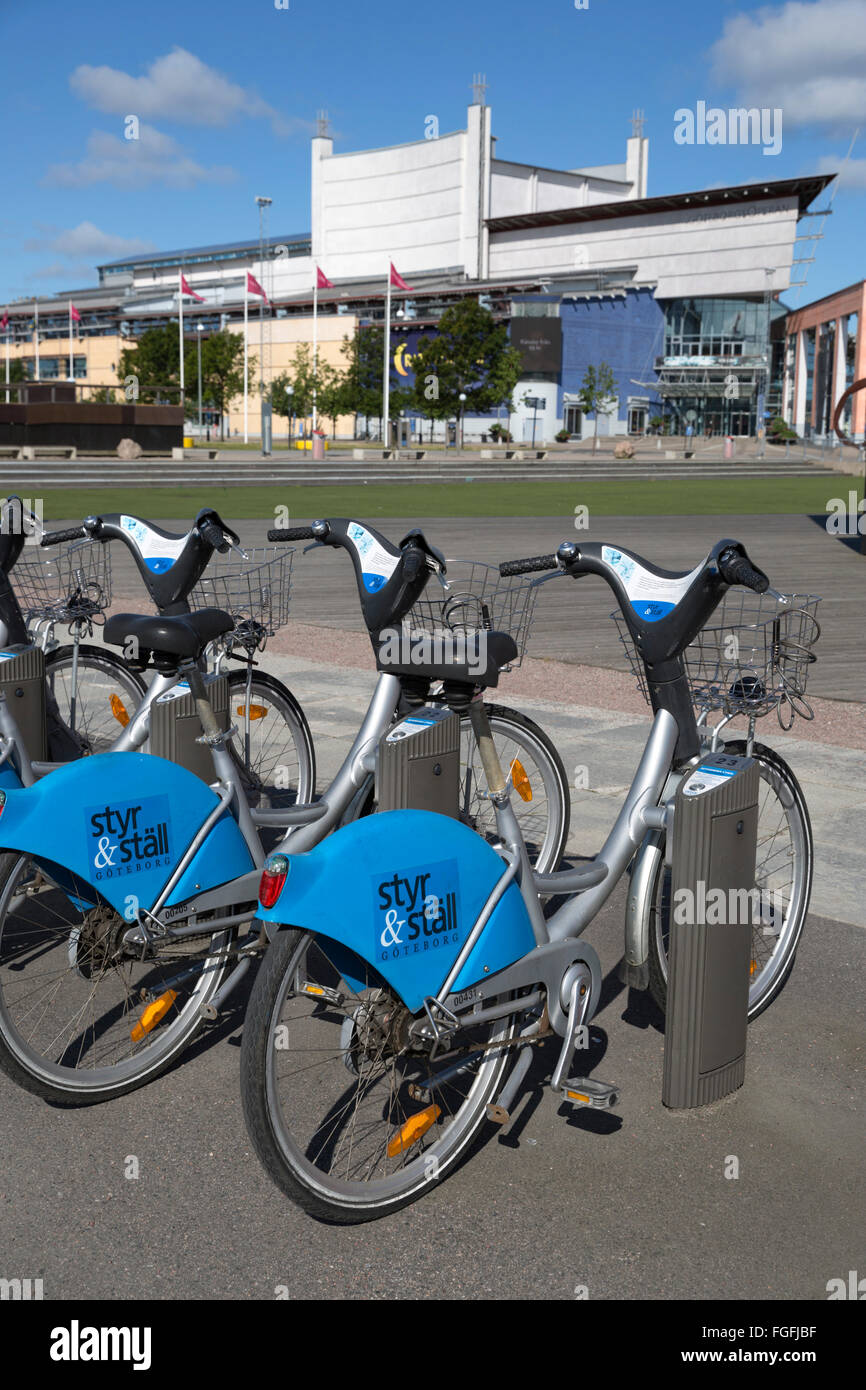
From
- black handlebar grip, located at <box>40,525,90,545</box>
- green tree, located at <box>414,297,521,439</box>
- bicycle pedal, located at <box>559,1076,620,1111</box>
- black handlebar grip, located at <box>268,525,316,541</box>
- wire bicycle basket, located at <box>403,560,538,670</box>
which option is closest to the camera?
bicycle pedal, located at <box>559,1076,620,1111</box>

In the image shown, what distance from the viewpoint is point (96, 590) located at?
573cm

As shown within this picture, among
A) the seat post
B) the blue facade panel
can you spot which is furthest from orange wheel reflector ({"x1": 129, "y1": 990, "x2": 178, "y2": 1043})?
the blue facade panel

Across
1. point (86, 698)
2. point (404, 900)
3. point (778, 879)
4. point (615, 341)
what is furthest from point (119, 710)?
point (615, 341)

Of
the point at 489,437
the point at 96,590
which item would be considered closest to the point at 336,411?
the point at 489,437

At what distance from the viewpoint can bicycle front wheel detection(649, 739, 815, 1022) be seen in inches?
160

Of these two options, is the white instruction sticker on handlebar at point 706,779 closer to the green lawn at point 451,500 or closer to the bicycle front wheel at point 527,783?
the bicycle front wheel at point 527,783

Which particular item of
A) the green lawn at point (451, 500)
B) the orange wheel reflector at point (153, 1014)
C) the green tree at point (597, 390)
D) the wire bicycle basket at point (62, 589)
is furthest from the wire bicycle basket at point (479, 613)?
the green tree at point (597, 390)

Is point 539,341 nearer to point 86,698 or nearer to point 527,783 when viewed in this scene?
point 86,698

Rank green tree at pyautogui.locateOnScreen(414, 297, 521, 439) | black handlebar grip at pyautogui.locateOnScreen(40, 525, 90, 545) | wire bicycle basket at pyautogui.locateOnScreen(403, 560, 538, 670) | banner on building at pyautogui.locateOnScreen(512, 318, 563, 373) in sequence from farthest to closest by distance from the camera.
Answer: banner on building at pyautogui.locateOnScreen(512, 318, 563, 373), green tree at pyautogui.locateOnScreen(414, 297, 521, 439), black handlebar grip at pyautogui.locateOnScreen(40, 525, 90, 545), wire bicycle basket at pyautogui.locateOnScreen(403, 560, 538, 670)

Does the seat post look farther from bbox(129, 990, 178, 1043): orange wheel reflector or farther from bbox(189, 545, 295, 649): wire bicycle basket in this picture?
bbox(189, 545, 295, 649): wire bicycle basket

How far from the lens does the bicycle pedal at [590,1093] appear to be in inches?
127

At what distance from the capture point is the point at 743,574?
3.29 m

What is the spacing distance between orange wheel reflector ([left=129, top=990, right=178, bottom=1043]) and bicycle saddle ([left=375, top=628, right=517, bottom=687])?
1133 mm

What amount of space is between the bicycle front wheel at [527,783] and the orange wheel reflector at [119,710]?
1618mm
